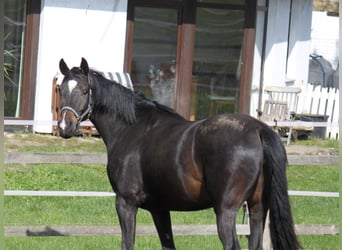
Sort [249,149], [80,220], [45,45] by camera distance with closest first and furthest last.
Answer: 1. [249,149]
2. [80,220]
3. [45,45]

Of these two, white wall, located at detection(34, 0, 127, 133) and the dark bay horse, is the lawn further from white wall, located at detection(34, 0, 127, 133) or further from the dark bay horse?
white wall, located at detection(34, 0, 127, 133)

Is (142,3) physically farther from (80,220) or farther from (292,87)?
(80,220)

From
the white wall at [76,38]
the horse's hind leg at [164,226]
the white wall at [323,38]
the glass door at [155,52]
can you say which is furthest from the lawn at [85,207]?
the white wall at [323,38]

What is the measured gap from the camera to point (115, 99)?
6324 mm

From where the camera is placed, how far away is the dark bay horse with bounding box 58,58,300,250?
5203 millimetres

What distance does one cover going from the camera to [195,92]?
14.9 m

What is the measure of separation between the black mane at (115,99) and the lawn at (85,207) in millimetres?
1622

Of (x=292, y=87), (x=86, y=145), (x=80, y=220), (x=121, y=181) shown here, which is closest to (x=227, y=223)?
(x=121, y=181)

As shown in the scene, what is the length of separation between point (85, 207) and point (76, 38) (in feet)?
17.8

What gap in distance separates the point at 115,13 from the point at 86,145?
118 inches

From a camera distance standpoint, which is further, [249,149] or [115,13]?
[115,13]

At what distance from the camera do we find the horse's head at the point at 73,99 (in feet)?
20.0

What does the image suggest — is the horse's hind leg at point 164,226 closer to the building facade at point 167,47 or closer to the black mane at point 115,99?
the black mane at point 115,99

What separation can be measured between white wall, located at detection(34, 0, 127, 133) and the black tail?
8431 millimetres
